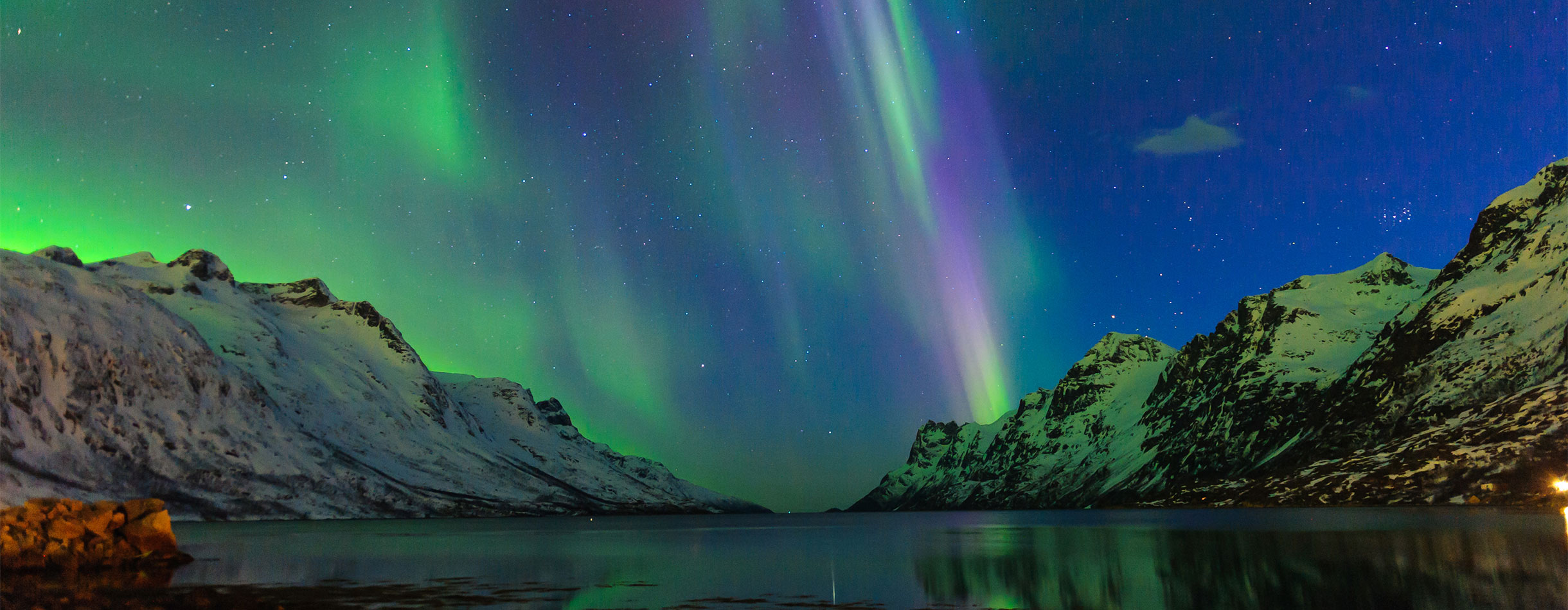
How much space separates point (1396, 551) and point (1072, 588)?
1479 inches

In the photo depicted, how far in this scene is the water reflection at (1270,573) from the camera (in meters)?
42.7

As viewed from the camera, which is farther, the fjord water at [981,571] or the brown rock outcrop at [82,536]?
the brown rock outcrop at [82,536]

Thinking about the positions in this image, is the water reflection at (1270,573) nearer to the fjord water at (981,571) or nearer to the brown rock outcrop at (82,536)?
the fjord water at (981,571)

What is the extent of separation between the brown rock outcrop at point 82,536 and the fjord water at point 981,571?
530 centimetres

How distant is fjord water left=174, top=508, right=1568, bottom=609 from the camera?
148 ft

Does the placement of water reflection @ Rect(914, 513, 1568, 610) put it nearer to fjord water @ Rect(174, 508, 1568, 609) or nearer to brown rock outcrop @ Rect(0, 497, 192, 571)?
fjord water @ Rect(174, 508, 1568, 609)

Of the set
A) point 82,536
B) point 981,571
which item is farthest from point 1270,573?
point 82,536

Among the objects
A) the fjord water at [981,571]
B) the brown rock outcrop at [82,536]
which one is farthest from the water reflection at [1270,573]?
the brown rock outcrop at [82,536]

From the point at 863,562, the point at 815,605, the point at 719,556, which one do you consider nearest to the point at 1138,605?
the point at 815,605

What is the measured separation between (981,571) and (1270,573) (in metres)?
18.0

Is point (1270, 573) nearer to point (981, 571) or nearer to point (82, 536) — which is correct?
point (981, 571)

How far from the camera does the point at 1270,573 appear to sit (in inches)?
2275

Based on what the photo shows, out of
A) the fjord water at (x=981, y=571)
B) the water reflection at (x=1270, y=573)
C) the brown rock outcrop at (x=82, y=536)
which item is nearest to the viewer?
the water reflection at (x=1270, y=573)

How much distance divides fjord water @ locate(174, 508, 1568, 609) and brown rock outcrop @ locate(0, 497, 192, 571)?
17.4 ft
